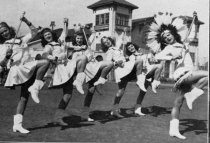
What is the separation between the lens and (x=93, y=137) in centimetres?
261

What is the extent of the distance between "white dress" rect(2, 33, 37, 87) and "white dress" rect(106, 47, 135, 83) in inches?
33.7

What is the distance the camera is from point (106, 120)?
3.10m

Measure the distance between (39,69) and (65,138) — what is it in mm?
681

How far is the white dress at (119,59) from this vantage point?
10.6ft

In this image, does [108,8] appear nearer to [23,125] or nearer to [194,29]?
[194,29]

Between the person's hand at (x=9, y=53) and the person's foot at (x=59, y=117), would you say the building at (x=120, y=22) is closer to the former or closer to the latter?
the person's foot at (x=59, y=117)

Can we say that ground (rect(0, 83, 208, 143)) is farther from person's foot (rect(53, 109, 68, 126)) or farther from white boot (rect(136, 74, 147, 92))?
white boot (rect(136, 74, 147, 92))

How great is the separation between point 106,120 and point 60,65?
2.50 feet

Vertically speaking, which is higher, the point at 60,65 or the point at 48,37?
the point at 48,37

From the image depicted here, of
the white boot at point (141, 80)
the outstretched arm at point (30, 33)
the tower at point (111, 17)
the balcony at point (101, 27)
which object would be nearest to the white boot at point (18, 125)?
the outstretched arm at point (30, 33)

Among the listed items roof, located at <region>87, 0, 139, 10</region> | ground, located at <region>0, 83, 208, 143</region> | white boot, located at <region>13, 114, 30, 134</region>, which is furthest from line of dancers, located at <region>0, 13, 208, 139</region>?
roof, located at <region>87, 0, 139, 10</region>

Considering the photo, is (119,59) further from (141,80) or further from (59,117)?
(59,117)

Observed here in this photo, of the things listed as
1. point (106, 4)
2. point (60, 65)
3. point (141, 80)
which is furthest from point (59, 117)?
point (106, 4)

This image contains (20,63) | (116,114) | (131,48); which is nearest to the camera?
(20,63)
